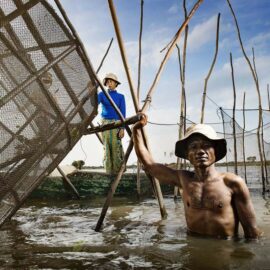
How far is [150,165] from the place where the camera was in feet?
11.2

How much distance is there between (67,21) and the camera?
276cm

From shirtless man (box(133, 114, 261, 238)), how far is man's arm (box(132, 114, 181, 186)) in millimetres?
178

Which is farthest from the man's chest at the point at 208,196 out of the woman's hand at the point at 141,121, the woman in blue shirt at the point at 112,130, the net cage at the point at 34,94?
the woman in blue shirt at the point at 112,130

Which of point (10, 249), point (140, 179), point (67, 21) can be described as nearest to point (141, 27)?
point (140, 179)

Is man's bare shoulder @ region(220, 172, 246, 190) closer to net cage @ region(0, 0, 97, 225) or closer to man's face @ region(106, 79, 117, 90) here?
net cage @ region(0, 0, 97, 225)

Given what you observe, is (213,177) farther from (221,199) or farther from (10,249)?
(10,249)

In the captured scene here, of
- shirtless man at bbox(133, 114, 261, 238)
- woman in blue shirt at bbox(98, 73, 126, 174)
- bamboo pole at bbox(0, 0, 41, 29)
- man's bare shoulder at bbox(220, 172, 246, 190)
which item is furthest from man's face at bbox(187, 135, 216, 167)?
woman in blue shirt at bbox(98, 73, 126, 174)

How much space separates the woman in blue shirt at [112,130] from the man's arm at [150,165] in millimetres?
2638

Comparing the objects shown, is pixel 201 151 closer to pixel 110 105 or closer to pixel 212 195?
pixel 212 195

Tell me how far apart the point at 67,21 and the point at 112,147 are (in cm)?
382

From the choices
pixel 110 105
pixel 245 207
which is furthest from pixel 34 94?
pixel 110 105

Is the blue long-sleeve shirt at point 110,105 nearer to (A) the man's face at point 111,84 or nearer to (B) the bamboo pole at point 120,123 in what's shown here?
(A) the man's face at point 111,84

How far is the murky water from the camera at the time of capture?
7.54 ft

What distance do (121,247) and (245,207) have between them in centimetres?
116
